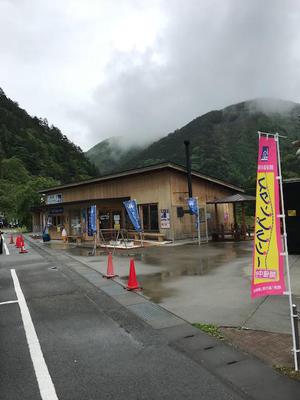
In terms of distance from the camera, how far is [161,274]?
38.2 feet

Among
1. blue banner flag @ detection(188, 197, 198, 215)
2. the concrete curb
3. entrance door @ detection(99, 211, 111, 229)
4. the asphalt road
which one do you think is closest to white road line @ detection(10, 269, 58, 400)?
the asphalt road

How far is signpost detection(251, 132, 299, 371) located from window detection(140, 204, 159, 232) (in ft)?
61.6

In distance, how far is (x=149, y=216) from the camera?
968 inches

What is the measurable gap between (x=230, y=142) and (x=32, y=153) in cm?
8418

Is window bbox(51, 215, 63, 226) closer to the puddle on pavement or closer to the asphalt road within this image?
the puddle on pavement

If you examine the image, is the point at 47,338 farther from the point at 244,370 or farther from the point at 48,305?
the point at 244,370

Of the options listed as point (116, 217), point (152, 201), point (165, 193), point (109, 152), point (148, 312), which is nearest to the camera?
point (148, 312)

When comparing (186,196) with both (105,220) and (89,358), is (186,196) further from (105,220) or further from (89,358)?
(89,358)

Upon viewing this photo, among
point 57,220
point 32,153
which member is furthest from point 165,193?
point 32,153

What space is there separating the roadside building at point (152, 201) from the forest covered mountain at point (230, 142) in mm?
20687

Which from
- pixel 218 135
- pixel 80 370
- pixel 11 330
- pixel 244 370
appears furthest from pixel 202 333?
pixel 218 135

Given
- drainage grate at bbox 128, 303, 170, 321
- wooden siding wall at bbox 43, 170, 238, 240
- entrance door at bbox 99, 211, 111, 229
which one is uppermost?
wooden siding wall at bbox 43, 170, 238, 240

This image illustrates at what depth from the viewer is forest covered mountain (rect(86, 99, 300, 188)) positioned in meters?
55.8

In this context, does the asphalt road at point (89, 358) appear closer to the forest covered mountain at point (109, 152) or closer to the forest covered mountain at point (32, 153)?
the forest covered mountain at point (32, 153)
